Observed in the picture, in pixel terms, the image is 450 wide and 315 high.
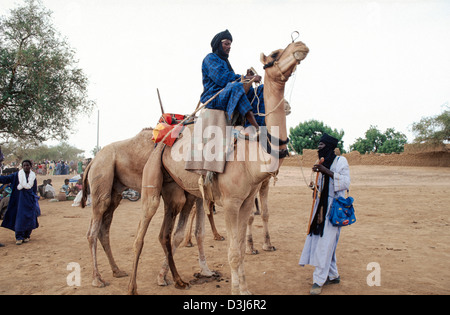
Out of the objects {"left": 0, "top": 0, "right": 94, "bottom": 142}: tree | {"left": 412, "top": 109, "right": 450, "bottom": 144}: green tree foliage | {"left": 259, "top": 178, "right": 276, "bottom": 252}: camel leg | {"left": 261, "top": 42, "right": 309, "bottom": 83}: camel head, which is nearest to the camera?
{"left": 261, "top": 42, "right": 309, "bottom": 83}: camel head

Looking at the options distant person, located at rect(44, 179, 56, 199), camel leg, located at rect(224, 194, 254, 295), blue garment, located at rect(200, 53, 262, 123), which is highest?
blue garment, located at rect(200, 53, 262, 123)

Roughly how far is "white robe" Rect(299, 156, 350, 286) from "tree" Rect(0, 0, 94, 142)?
45.7 ft

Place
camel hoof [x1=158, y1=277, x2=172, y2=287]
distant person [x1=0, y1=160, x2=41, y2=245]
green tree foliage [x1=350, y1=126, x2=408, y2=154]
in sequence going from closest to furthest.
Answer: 1. camel hoof [x1=158, y1=277, x2=172, y2=287]
2. distant person [x1=0, y1=160, x2=41, y2=245]
3. green tree foliage [x1=350, y1=126, x2=408, y2=154]

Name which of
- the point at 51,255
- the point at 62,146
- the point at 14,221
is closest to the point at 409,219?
the point at 51,255

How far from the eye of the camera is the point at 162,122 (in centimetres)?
513

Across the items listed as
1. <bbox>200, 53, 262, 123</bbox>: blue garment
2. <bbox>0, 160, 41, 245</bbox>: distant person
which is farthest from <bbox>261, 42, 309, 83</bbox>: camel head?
<bbox>0, 160, 41, 245</bbox>: distant person

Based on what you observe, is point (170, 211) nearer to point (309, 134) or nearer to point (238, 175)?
point (238, 175)

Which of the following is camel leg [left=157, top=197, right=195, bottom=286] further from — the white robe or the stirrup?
the stirrup

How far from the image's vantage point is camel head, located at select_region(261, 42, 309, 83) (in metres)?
3.30

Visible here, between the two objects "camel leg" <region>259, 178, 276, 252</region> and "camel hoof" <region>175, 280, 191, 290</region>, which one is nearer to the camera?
"camel hoof" <region>175, 280, 191, 290</region>

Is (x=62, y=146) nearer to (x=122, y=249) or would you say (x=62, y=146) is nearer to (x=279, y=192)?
(x=279, y=192)

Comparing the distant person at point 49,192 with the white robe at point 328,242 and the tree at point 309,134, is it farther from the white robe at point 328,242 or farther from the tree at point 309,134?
the tree at point 309,134

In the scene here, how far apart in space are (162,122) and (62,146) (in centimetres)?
8254

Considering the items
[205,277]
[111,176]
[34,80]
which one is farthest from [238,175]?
[34,80]
